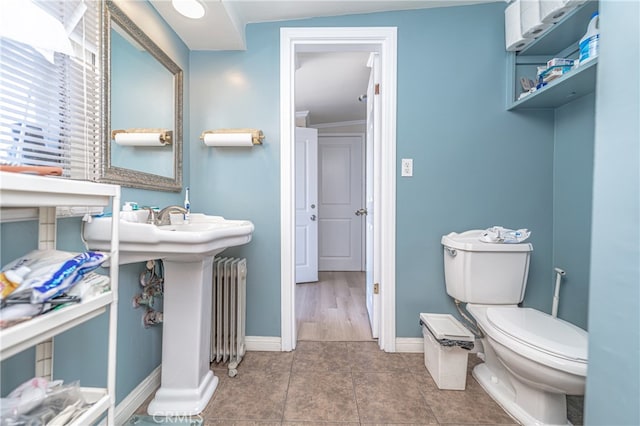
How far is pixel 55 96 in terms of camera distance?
89cm

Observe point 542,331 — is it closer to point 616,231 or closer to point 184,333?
point 616,231

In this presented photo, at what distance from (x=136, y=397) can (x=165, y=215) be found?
0.85 metres

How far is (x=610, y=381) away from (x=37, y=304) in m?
1.48

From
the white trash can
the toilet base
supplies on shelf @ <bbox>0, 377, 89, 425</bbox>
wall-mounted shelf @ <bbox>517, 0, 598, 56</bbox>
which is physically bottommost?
the toilet base

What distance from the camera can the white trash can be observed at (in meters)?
1.38

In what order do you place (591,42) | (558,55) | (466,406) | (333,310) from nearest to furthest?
(591,42) < (466,406) < (558,55) < (333,310)

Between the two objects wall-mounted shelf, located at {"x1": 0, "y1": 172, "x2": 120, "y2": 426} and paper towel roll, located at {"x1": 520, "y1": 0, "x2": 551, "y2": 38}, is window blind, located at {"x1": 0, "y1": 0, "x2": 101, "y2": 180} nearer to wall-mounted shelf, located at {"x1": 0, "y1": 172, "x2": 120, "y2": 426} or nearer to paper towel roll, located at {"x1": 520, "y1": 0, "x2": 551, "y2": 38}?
wall-mounted shelf, located at {"x1": 0, "y1": 172, "x2": 120, "y2": 426}

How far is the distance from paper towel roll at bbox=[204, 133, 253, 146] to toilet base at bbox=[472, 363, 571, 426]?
1.84 metres

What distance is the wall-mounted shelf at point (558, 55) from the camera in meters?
1.26

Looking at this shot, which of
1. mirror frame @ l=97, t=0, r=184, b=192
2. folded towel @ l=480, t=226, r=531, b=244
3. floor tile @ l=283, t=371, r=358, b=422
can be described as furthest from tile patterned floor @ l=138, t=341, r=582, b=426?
mirror frame @ l=97, t=0, r=184, b=192

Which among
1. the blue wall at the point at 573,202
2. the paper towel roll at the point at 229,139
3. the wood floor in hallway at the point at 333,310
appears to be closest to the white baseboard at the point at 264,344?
the wood floor in hallway at the point at 333,310

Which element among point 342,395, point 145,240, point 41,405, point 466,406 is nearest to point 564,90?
point 466,406

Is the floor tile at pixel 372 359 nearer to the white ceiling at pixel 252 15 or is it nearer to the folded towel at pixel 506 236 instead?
the folded towel at pixel 506 236

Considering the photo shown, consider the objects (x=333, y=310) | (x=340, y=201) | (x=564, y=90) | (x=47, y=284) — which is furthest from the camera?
(x=340, y=201)
